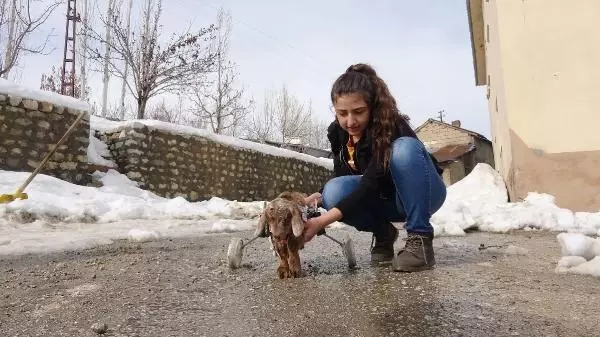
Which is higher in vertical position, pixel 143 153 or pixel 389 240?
pixel 143 153

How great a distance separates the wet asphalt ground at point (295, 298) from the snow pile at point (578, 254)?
0.11m

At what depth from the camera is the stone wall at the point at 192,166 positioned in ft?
28.3

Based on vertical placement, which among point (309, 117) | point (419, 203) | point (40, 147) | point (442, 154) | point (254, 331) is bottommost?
point (254, 331)

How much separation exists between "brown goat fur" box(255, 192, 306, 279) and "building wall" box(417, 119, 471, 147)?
3121 centimetres

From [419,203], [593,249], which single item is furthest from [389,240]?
[593,249]

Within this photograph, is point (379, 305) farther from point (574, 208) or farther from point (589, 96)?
point (589, 96)

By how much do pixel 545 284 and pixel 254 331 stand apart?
129cm

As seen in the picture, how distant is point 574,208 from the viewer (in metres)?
5.56

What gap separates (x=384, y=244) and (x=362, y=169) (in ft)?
1.50

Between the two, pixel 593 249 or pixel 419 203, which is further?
pixel 593 249

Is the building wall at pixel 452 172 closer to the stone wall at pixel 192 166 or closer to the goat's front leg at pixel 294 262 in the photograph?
the stone wall at pixel 192 166

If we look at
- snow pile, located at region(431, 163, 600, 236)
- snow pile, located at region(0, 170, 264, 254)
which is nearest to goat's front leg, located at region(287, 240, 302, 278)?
snow pile, located at region(0, 170, 264, 254)

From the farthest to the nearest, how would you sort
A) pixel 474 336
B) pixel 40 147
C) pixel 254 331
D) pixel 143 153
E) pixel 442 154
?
pixel 442 154 → pixel 143 153 → pixel 40 147 → pixel 254 331 → pixel 474 336

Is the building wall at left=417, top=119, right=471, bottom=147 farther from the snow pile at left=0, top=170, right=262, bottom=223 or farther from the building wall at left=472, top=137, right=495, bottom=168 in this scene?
the snow pile at left=0, top=170, right=262, bottom=223
